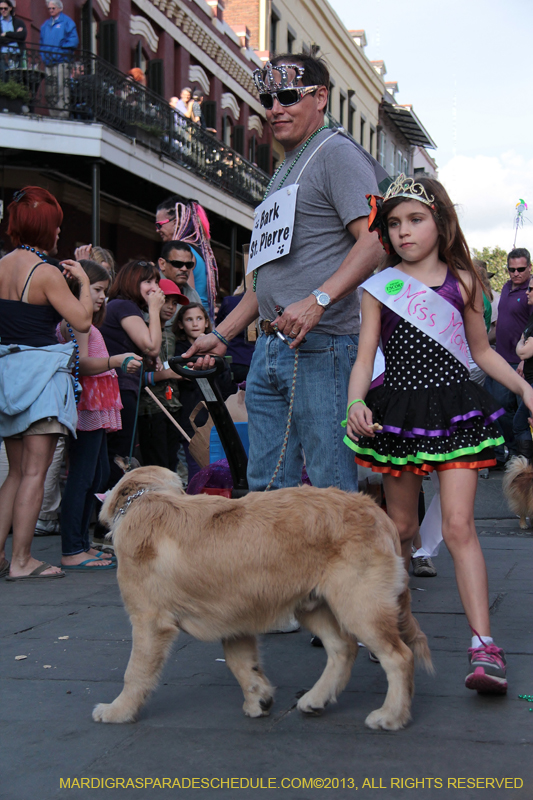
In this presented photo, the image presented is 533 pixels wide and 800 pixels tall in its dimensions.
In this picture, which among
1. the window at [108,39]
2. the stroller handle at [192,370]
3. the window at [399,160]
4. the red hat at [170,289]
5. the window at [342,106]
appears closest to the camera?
the stroller handle at [192,370]

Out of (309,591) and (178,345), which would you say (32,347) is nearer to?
(178,345)

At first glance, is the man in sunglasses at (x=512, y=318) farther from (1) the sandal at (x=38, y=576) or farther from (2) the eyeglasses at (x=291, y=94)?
(2) the eyeglasses at (x=291, y=94)

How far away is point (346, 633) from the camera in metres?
2.82

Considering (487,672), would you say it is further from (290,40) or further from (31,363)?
(290,40)

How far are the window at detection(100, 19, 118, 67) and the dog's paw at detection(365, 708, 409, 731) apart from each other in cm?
1876

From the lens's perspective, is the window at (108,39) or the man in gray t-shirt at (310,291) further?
the window at (108,39)

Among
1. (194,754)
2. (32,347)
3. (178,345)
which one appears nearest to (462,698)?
(194,754)

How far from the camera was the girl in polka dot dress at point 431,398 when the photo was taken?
308 centimetres

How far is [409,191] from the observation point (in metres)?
3.27

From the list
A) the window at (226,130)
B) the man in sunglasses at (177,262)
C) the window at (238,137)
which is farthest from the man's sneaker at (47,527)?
the window at (238,137)

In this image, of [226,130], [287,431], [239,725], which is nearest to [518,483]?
[287,431]

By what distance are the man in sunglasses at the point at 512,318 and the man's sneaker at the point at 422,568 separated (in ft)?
15.6

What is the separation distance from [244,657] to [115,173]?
52.0ft

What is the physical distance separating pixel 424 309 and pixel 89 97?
13.9 metres
